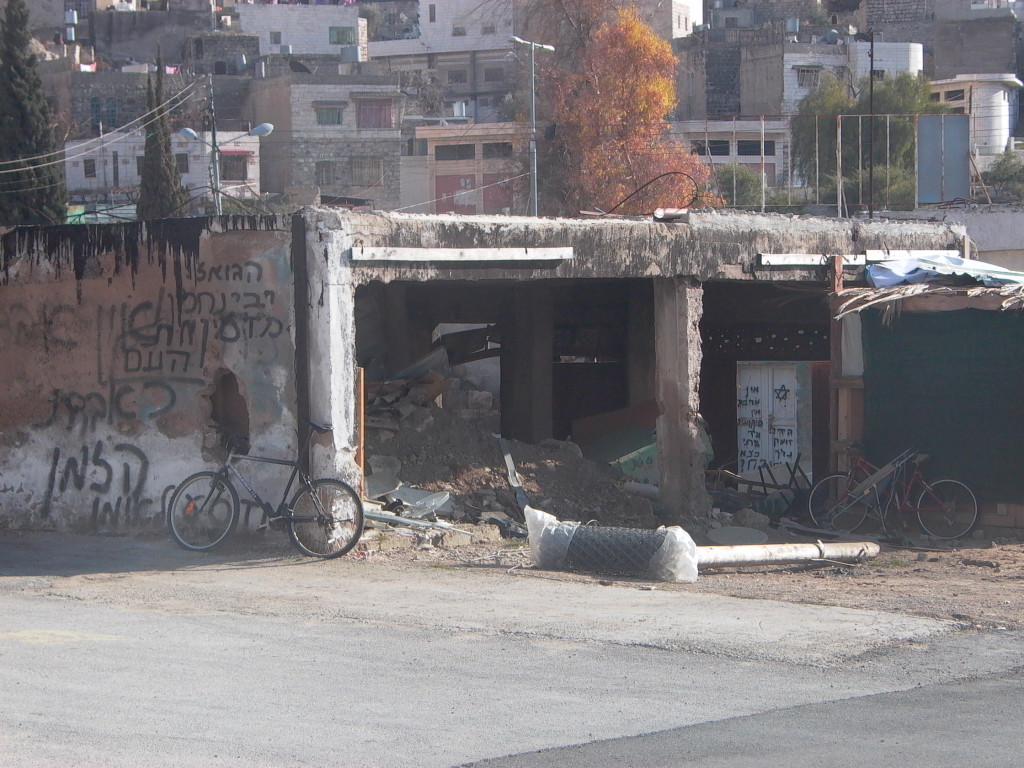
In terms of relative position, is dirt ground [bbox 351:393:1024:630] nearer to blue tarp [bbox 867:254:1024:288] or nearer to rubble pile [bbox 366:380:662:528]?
rubble pile [bbox 366:380:662:528]

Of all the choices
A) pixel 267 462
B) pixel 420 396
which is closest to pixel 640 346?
pixel 420 396

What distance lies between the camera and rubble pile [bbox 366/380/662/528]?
1255 centimetres

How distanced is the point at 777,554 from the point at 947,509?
378 cm

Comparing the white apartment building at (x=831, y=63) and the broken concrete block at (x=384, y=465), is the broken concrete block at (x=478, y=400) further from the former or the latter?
the white apartment building at (x=831, y=63)

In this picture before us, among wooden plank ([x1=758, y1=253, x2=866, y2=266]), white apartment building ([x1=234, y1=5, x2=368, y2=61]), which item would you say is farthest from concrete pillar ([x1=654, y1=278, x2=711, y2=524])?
white apartment building ([x1=234, y1=5, x2=368, y2=61])

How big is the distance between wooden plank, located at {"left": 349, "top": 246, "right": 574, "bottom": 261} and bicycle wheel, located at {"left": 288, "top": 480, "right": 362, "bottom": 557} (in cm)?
204

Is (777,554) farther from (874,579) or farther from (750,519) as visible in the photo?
(750,519)

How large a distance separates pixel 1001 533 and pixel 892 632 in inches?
→ 237

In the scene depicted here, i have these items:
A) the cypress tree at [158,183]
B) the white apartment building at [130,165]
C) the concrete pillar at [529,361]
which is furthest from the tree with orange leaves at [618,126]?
the white apartment building at [130,165]

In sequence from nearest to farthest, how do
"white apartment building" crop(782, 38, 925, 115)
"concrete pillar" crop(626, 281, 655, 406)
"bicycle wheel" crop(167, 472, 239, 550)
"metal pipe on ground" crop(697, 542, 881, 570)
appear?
"metal pipe on ground" crop(697, 542, 881, 570) < "bicycle wheel" crop(167, 472, 239, 550) < "concrete pillar" crop(626, 281, 655, 406) < "white apartment building" crop(782, 38, 925, 115)

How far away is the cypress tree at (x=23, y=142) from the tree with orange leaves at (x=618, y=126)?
50.0ft

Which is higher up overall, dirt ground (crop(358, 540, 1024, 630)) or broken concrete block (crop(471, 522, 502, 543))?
broken concrete block (crop(471, 522, 502, 543))

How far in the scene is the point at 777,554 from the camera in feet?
33.9

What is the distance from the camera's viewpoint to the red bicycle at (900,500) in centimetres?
1316
